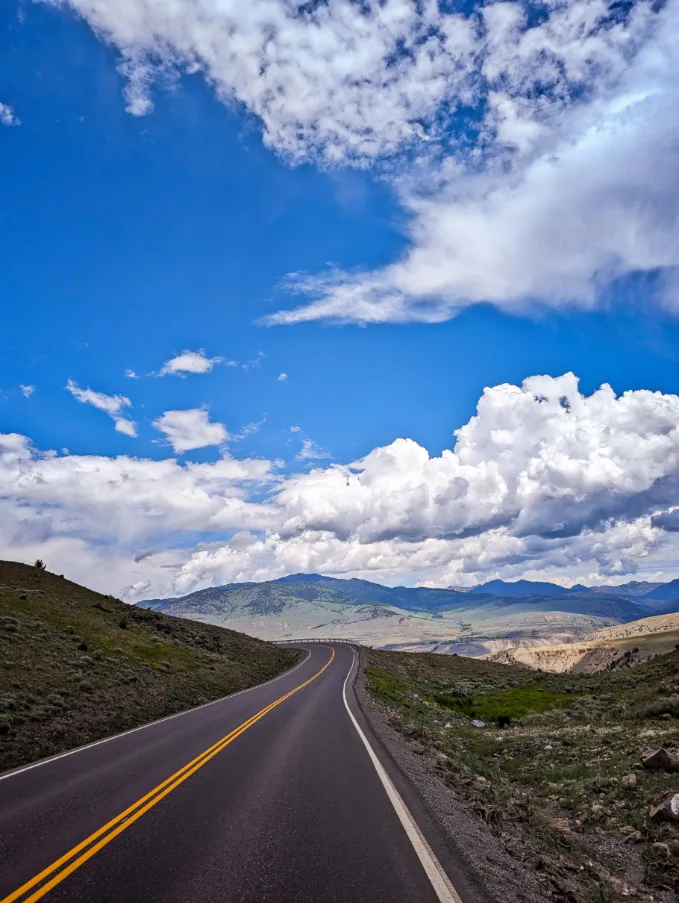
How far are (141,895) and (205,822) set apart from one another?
262 centimetres

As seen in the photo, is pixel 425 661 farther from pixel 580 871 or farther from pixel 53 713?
pixel 580 871

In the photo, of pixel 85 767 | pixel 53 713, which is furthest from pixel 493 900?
pixel 53 713

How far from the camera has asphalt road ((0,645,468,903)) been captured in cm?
643

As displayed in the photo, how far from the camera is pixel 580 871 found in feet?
27.8

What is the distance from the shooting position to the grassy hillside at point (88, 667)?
18062 millimetres

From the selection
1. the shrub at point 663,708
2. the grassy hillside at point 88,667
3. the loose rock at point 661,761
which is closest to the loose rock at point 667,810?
the loose rock at point 661,761

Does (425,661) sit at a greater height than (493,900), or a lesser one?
lesser

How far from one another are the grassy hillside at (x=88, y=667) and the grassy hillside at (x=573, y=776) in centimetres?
1131

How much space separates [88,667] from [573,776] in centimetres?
2329

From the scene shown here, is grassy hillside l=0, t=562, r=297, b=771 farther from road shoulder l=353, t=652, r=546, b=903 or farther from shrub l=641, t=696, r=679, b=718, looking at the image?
shrub l=641, t=696, r=679, b=718

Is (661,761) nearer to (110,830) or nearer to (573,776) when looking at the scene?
(573,776)

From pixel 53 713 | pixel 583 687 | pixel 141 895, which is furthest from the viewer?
pixel 583 687

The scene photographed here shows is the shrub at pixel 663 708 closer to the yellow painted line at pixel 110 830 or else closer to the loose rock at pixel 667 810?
the loose rock at pixel 667 810

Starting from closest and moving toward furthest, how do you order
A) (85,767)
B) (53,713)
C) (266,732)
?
(85,767) → (266,732) → (53,713)
